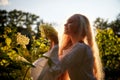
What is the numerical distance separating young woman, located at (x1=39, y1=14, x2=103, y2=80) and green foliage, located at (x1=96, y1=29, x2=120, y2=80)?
1230cm

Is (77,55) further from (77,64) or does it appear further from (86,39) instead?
(86,39)

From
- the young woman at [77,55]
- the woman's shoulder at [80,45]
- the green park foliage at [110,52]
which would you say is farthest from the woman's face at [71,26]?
the green park foliage at [110,52]

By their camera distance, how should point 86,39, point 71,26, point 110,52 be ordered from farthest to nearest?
point 110,52, point 86,39, point 71,26

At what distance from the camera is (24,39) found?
223 centimetres

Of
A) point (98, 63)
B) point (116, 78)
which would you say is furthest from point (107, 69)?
point (98, 63)

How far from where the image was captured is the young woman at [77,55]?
2.55 meters

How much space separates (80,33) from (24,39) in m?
0.73

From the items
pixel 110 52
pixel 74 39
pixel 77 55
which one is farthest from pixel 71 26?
pixel 110 52

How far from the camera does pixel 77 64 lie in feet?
8.71

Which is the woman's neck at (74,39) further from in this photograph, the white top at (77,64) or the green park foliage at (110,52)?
the green park foliage at (110,52)

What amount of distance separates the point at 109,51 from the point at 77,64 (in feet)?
42.0

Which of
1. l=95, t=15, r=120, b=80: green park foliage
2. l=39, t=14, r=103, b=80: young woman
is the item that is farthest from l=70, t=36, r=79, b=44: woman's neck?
l=95, t=15, r=120, b=80: green park foliage

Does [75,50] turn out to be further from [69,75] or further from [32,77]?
[32,77]

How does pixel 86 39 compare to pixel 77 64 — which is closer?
pixel 77 64
